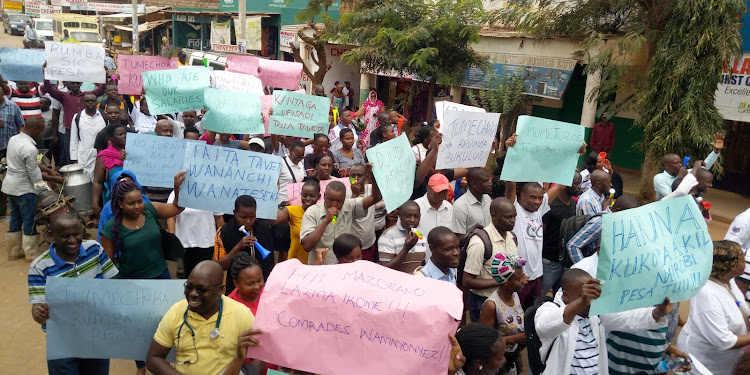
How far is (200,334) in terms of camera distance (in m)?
3.03

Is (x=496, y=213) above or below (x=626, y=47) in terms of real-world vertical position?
below

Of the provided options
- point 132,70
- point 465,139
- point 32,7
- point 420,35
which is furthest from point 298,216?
point 32,7

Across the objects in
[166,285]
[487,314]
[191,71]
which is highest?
[191,71]

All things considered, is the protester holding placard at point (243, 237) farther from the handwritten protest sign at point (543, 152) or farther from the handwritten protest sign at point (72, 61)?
the handwritten protest sign at point (72, 61)

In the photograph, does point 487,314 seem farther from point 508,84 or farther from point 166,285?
point 508,84

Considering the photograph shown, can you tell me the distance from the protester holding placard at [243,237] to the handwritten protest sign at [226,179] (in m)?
0.30

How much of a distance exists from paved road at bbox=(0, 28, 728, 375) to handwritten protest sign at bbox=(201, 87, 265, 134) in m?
2.57

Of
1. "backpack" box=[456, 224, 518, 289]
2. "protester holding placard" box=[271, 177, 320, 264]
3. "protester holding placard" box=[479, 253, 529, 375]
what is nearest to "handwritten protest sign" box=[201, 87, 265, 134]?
"protester holding placard" box=[271, 177, 320, 264]

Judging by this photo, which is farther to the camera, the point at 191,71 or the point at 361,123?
the point at 361,123

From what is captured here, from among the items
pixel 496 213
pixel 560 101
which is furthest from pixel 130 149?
pixel 560 101

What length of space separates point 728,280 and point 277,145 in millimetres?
5324

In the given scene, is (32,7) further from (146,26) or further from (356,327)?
(356,327)

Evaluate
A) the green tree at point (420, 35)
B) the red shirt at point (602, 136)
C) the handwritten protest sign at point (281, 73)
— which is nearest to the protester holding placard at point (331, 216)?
the handwritten protest sign at point (281, 73)

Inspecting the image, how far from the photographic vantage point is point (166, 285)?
3305 mm
